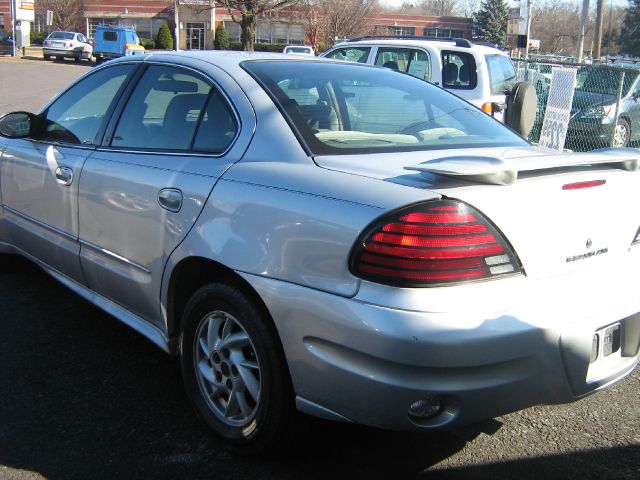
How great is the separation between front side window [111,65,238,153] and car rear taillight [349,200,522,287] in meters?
1.02

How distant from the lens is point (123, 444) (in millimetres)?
2941

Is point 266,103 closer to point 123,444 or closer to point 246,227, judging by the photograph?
point 246,227

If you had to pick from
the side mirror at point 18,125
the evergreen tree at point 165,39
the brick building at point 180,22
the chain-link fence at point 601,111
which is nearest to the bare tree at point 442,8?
the brick building at point 180,22

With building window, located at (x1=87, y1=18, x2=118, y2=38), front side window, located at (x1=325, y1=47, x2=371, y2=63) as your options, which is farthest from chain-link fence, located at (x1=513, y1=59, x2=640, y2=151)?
building window, located at (x1=87, y1=18, x2=118, y2=38)

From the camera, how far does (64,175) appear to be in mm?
3846

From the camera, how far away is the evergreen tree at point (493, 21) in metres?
65.0

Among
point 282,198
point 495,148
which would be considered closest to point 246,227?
point 282,198

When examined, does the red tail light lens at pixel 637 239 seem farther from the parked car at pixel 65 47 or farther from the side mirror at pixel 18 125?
the parked car at pixel 65 47

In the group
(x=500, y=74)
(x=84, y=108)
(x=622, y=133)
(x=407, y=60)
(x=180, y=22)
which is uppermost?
(x=180, y=22)

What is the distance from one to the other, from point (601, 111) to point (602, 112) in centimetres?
4

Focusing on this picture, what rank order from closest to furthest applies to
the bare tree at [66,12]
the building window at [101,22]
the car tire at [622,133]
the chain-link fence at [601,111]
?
1. the chain-link fence at [601,111]
2. the car tire at [622,133]
3. the bare tree at [66,12]
4. the building window at [101,22]

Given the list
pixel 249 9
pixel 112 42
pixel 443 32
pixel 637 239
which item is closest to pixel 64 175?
pixel 637 239

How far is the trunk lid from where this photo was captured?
2.37 meters

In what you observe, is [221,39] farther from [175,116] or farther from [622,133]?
[175,116]
